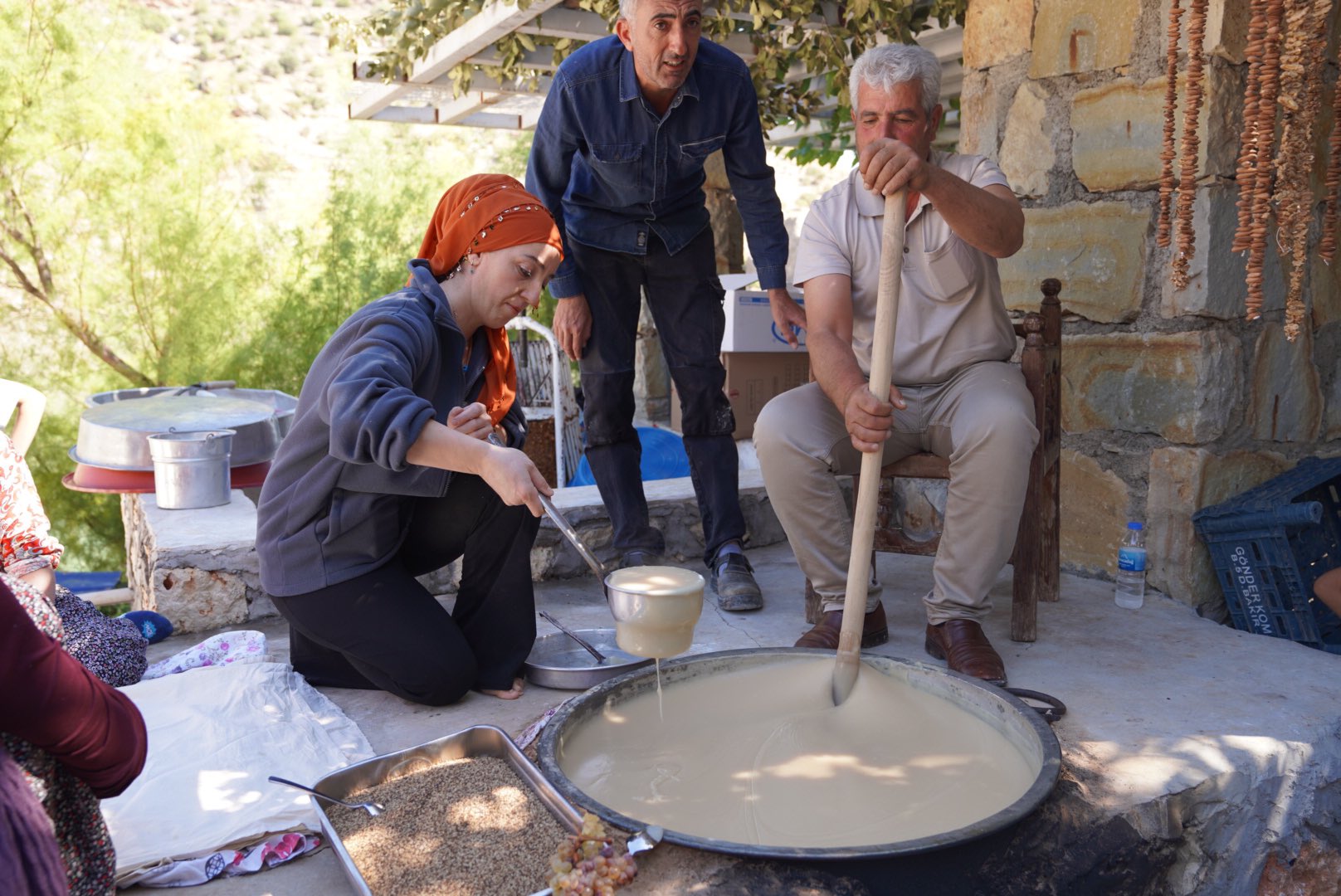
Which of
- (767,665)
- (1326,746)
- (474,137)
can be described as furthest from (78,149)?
(474,137)

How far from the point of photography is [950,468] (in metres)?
2.53

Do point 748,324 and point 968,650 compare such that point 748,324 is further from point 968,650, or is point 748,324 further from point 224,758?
point 224,758

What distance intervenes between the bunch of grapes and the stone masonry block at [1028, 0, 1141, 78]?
2620 mm

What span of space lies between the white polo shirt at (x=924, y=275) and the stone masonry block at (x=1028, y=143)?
646 millimetres

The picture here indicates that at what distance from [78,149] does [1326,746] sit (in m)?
6.68

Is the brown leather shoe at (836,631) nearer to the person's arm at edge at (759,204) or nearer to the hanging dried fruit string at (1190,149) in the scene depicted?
the person's arm at edge at (759,204)

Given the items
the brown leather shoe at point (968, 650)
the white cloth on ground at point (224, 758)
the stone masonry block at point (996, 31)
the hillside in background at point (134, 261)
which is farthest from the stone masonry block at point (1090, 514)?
the hillside in background at point (134, 261)

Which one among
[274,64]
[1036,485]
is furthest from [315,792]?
[274,64]

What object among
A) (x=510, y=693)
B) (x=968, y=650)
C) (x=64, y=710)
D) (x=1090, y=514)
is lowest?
(x=510, y=693)

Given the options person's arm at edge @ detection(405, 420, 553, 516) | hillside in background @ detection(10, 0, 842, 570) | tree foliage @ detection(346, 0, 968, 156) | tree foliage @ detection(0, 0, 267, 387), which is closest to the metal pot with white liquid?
person's arm at edge @ detection(405, 420, 553, 516)

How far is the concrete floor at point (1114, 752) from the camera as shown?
5.47ft

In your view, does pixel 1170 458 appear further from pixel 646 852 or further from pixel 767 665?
pixel 646 852

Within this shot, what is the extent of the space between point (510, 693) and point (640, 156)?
1538 mm

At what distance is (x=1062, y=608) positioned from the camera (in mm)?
2969
